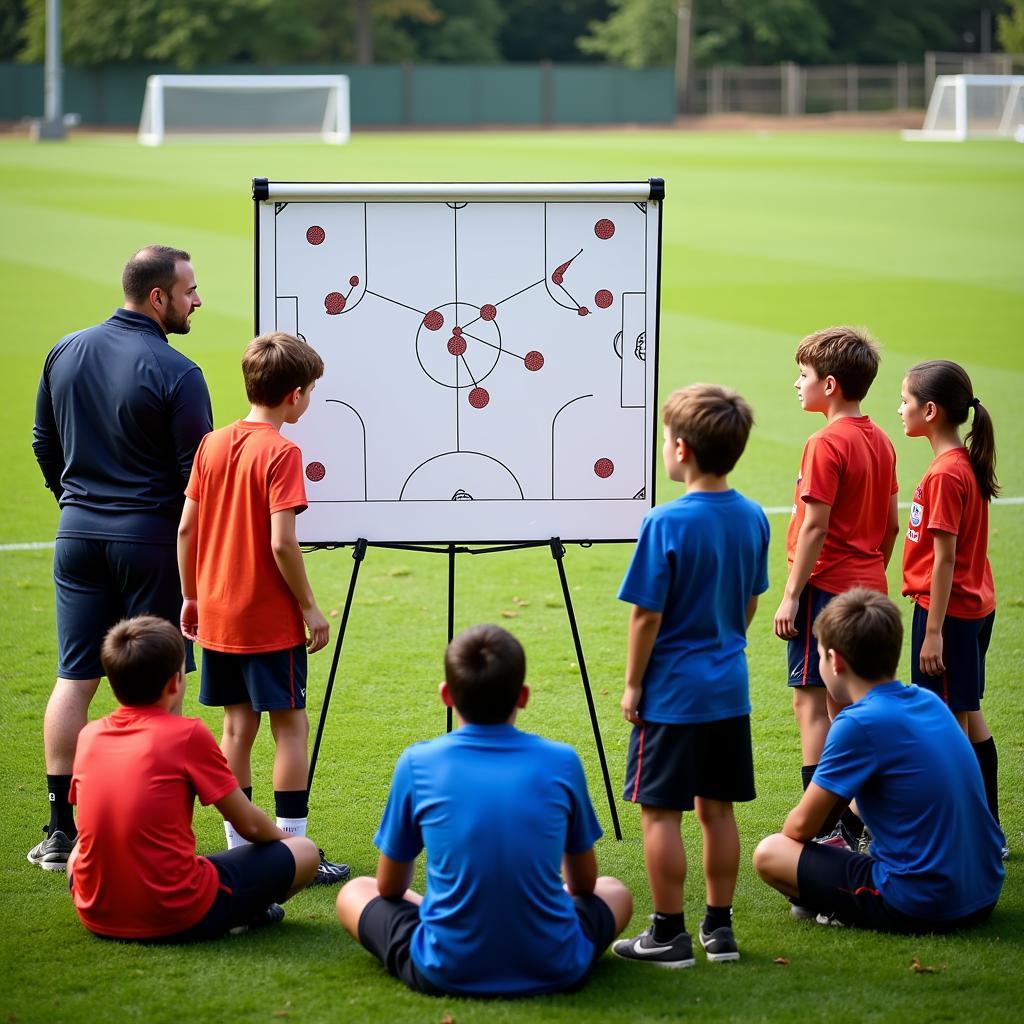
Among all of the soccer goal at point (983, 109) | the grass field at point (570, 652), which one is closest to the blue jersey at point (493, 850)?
the grass field at point (570, 652)

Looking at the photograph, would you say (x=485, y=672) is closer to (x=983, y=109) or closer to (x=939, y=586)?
(x=939, y=586)

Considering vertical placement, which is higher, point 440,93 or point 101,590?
point 440,93

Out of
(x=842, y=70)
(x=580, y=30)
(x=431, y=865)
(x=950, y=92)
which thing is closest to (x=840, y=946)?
(x=431, y=865)

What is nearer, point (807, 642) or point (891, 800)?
point (891, 800)

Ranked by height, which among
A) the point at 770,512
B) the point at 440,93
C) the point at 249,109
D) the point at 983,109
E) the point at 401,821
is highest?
the point at 440,93

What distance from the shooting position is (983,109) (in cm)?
5662

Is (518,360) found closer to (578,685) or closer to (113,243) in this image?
(578,685)

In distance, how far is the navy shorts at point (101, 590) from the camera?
5445mm

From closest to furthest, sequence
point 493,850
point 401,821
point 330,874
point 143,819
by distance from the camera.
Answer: point 493,850 → point 401,821 → point 143,819 → point 330,874

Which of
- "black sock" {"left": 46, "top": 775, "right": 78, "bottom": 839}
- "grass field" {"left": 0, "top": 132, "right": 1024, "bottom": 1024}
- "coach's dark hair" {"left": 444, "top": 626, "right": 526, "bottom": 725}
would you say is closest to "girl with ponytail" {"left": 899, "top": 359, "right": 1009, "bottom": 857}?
"grass field" {"left": 0, "top": 132, "right": 1024, "bottom": 1024}

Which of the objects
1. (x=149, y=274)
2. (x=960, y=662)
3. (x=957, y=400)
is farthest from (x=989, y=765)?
(x=149, y=274)

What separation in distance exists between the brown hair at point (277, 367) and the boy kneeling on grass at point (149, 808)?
91 cm

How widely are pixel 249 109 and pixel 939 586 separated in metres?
57.0

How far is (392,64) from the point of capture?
72688 mm
